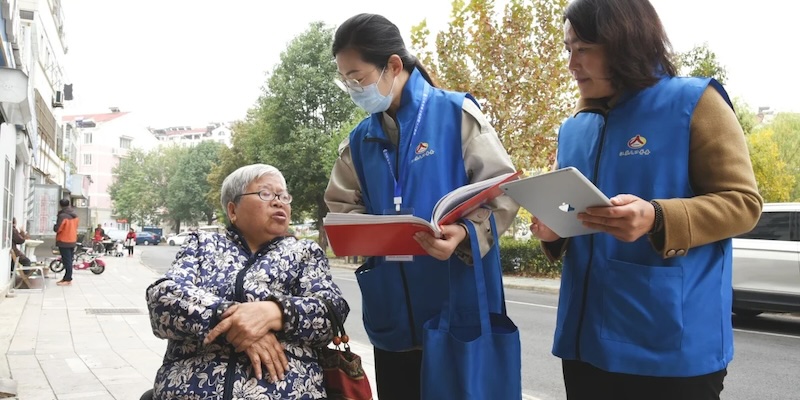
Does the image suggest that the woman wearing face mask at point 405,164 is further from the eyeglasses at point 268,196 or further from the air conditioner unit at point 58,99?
the air conditioner unit at point 58,99

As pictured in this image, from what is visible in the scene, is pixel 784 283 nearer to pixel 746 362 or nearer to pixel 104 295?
pixel 746 362

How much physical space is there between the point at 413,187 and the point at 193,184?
64504 mm

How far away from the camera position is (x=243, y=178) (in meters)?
2.93

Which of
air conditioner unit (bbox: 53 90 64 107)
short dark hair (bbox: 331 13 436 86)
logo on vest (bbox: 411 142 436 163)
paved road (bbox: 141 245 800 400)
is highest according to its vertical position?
air conditioner unit (bbox: 53 90 64 107)

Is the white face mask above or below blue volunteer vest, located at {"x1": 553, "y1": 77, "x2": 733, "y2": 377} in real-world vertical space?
above

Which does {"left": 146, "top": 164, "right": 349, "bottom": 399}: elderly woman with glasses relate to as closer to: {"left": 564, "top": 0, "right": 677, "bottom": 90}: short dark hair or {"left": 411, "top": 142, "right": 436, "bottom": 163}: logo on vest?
{"left": 411, "top": 142, "right": 436, "bottom": 163}: logo on vest

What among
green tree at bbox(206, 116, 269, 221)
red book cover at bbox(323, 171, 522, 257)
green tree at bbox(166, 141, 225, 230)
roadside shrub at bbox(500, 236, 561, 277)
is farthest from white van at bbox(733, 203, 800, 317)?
green tree at bbox(166, 141, 225, 230)

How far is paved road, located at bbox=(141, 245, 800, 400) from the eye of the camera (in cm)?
Result: 580

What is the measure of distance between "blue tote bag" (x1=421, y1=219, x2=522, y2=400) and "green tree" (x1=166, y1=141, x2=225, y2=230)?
63.2 metres

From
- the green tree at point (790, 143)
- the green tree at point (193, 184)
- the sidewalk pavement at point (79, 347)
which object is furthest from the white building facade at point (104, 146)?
the sidewalk pavement at point (79, 347)

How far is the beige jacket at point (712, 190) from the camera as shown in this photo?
5.41ft

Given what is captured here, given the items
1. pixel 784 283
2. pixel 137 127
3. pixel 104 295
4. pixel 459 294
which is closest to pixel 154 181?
pixel 137 127

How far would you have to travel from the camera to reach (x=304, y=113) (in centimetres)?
3431

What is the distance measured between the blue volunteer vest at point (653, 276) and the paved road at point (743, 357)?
3.83m
